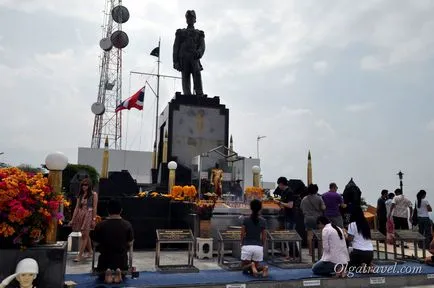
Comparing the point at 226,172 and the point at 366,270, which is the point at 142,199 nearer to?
the point at 226,172

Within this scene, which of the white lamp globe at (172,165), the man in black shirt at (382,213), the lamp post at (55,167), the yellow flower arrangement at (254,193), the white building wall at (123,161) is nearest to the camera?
the lamp post at (55,167)

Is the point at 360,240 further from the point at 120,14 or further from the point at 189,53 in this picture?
the point at 120,14

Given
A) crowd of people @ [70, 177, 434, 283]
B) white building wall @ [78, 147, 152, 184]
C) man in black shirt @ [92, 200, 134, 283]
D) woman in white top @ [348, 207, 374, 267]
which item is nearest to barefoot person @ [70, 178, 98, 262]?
crowd of people @ [70, 177, 434, 283]

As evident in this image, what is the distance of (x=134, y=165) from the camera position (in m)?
43.5

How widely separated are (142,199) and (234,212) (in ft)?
8.62

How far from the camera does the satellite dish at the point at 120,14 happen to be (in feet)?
151

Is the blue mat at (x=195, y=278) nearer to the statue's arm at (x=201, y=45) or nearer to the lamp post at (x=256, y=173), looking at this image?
the lamp post at (x=256, y=173)

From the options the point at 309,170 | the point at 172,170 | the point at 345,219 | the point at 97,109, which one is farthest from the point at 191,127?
the point at 97,109

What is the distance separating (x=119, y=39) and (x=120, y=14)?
163 inches

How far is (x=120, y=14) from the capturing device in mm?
46219

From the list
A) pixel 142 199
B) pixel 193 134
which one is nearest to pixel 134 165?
pixel 193 134

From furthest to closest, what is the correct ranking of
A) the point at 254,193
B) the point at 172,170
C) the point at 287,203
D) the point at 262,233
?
the point at 172,170
the point at 254,193
the point at 287,203
the point at 262,233

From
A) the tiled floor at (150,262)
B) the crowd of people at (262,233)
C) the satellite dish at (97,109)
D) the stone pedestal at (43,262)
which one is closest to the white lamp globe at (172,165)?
the tiled floor at (150,262)

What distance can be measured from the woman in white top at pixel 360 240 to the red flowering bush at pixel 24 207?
17.1 ft
